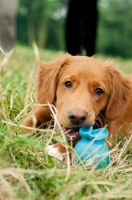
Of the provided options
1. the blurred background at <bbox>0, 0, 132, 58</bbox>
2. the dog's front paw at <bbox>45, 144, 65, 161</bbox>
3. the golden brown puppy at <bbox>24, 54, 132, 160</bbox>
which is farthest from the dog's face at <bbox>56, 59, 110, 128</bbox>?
the blurred background at <bbox>0, 0, 132, 58</bbox>

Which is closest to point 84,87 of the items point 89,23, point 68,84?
point 68,84

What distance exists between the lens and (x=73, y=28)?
932 cm

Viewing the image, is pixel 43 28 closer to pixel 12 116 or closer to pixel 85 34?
pixel 85 34

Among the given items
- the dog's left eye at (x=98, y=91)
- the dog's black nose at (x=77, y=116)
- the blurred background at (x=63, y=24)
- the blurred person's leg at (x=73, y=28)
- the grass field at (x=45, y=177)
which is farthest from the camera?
the blurred background at (x=63, y=24)

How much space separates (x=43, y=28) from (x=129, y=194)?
41.2m

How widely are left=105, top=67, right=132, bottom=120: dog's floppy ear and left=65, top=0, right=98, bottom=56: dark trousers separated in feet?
16.5

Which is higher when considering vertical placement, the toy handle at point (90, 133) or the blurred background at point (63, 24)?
the toy handle at point (90, 133)

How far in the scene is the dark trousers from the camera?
8.88 meters

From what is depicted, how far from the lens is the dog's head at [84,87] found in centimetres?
340

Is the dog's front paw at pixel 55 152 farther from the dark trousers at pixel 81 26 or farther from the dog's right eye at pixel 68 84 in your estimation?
the dark trousers at pixel 81 26

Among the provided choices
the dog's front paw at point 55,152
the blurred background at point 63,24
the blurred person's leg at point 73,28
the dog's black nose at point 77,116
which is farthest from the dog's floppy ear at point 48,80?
the blurred background at point 63,24

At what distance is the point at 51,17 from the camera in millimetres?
44438

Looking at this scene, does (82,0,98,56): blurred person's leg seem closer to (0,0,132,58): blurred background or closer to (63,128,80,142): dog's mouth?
(63,128,80,142): dog's mouth

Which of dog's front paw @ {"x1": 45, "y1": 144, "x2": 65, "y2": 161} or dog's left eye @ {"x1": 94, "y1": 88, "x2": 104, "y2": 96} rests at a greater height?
dog's left eye @ {"x1": 94, "y1": 88, "x2": 104, "y2": 96}
